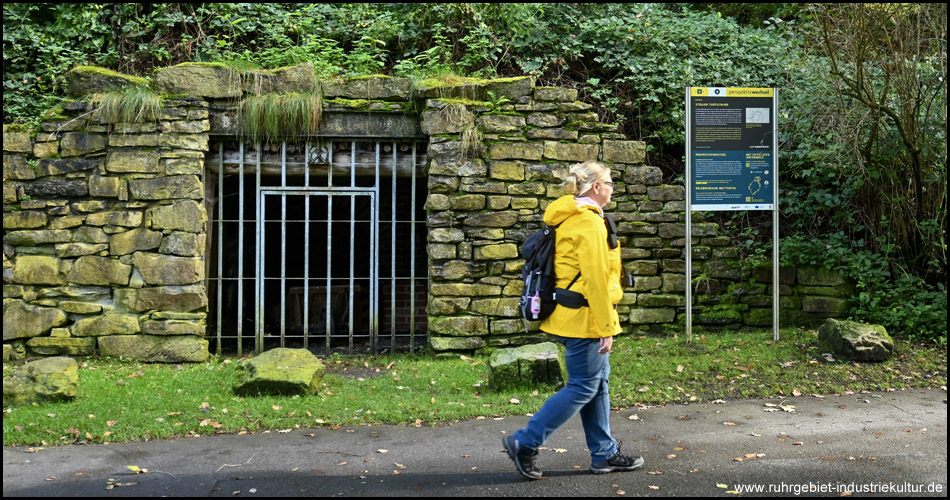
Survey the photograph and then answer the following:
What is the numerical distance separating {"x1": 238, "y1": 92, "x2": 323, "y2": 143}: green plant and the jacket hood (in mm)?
4116

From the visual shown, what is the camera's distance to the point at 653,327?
783 centimetres

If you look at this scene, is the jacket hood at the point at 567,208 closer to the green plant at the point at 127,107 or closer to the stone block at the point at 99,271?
the green plant at the point at 127,107

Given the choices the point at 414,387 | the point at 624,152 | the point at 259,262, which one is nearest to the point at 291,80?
the point at 259,262

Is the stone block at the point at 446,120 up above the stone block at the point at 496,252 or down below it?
above

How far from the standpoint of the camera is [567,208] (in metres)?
4.06

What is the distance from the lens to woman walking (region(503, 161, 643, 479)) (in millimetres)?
3896

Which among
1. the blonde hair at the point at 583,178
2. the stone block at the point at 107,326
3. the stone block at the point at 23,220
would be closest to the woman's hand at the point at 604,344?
the blonde hair at the point at 583,178

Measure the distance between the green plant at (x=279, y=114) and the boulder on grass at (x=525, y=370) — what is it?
131 inches

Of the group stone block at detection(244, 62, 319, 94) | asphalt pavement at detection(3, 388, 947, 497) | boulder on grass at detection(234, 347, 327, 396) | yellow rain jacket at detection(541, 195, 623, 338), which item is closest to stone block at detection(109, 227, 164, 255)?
stone block at detection(244, 62, 319, 94)

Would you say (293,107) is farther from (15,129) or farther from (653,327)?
(653,327)

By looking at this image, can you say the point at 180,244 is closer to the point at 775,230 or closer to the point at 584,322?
the point at 584,322

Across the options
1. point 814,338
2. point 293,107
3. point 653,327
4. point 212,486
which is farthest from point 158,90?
point 814,338

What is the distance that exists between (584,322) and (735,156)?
410cm

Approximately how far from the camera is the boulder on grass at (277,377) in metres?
5.80
